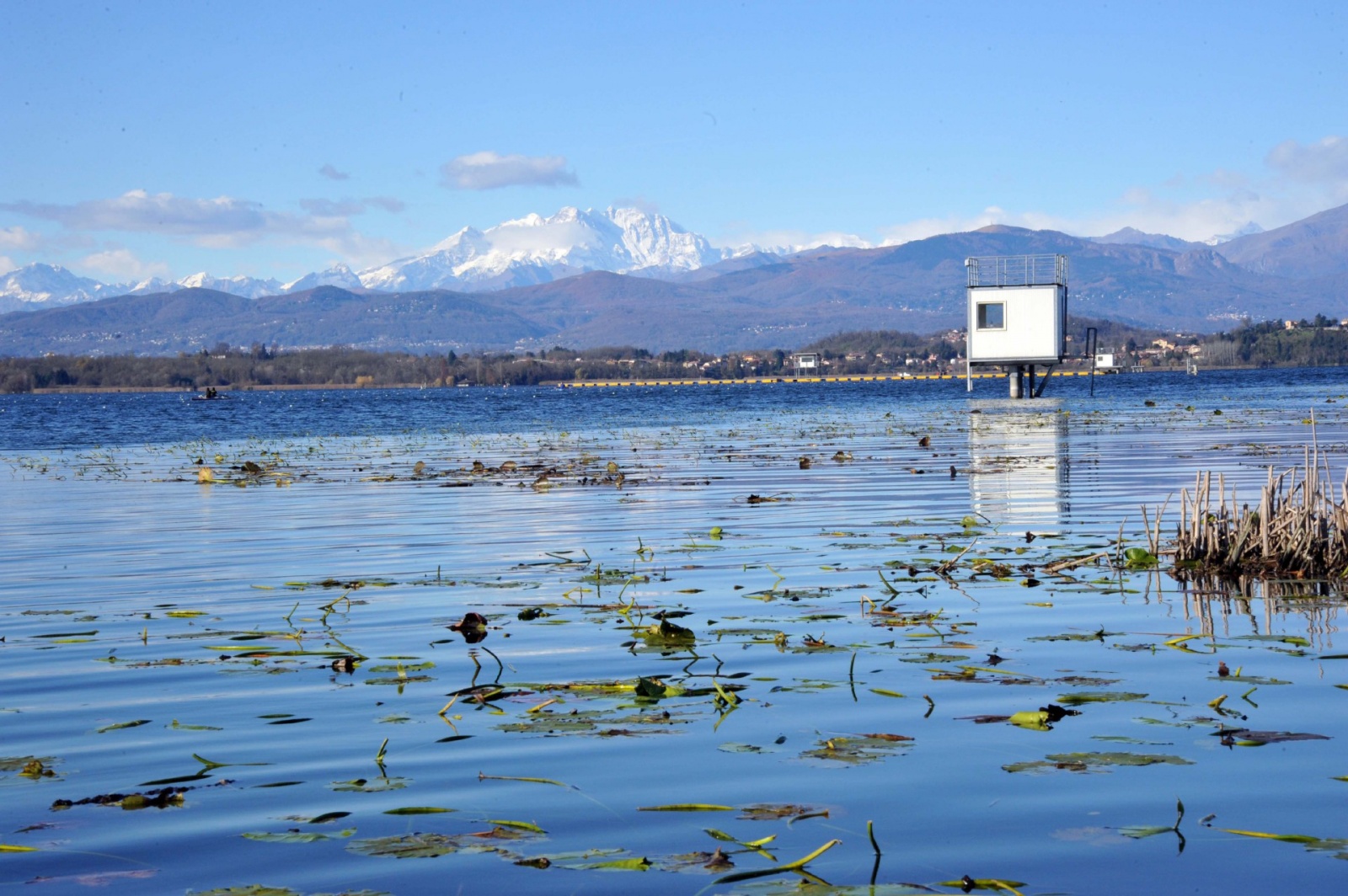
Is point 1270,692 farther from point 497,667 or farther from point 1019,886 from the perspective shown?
point 497,667

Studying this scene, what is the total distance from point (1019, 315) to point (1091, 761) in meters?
81.8

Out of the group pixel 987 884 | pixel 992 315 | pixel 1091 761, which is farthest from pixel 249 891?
pixel 992 315

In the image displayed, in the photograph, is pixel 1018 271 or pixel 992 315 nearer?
pixel 992 315

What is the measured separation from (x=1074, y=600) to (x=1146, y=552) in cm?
214

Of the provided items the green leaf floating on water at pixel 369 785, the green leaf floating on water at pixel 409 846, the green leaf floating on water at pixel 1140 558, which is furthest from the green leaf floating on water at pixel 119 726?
the green leaf floating on water at pixel 1140 558

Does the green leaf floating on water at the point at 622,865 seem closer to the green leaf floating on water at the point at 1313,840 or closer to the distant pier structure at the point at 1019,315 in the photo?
the green leaf floating on water at the point at 1313,840

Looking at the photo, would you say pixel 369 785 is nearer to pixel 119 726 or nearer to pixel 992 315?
pixel 119 726

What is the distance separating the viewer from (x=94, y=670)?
10641 millimetres

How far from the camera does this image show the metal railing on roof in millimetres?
84500

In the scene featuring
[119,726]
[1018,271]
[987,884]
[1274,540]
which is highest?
[1018,271]

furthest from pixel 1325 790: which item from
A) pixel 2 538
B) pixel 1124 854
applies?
pixel 2 538

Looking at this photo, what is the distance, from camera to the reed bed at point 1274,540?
1345 centimetres

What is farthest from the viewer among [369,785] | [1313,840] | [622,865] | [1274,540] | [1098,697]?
[1274,540]

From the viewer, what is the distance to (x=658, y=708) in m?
8.70
